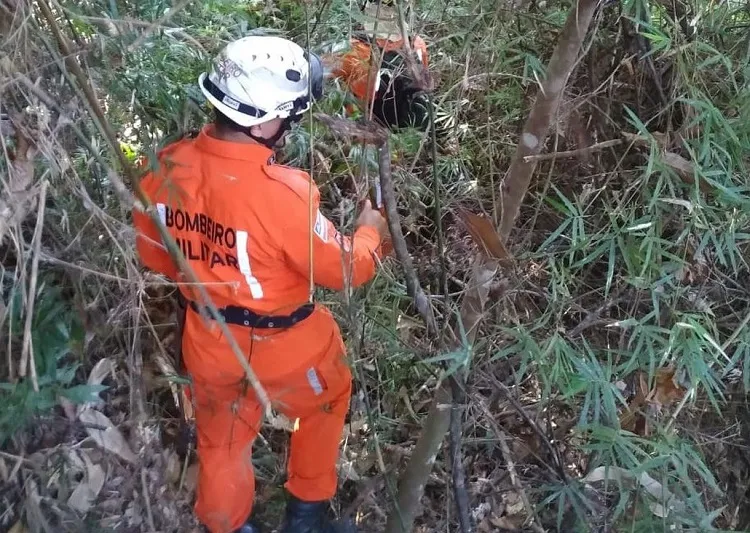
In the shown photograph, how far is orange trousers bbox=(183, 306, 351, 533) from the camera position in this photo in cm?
182

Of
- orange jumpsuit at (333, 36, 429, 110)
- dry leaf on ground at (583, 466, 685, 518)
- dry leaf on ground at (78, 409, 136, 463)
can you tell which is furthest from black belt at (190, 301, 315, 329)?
dry leaf on ground at (583, 466, 685, 518)

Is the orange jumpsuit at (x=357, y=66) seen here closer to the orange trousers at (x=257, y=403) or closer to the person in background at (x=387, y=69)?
the person in background at (x=387, y=69)

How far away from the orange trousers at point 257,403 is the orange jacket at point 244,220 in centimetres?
19

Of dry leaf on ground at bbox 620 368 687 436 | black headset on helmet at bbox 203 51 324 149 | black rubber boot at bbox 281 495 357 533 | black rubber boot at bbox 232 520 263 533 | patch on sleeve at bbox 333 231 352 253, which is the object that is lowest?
black rubber boot at bbox 232 520 263 533

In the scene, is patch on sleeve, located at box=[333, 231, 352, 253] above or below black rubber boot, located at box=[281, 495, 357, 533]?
above

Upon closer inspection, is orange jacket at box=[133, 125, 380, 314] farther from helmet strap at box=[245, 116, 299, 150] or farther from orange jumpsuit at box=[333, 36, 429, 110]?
orange jumpsuit at box=[333, 36, 429, 110]

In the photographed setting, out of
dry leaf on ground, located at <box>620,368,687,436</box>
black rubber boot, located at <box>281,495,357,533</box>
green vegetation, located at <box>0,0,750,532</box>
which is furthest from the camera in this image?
black rubber boot, located at <box>281,495,357,533</box>

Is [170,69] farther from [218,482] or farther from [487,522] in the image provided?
[487,522]

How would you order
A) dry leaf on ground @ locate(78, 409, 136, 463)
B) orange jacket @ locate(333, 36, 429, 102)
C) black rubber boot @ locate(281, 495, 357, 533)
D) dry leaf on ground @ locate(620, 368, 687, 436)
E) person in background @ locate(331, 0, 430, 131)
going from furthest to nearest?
1. black rubber boot @ locate(281, 495, 357, 533)
2. dry leaf on ground @ locate(78, 409, 136, 463)
3. orange jacket @ locate(333, 36, 429, 102)
4. dry leaf on ground @ locate(620, 368, 687, 436)
5. person in background @ locate(331, 0, 430, 131)

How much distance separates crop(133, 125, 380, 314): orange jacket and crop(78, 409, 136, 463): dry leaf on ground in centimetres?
42

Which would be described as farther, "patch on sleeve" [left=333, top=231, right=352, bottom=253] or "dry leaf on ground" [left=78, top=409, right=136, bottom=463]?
"dry leaf on ground" [left=78, top=409, right=136, bottom=463]

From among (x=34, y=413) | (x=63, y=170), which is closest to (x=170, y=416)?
(x=34, y=413)

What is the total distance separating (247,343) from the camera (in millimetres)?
1792

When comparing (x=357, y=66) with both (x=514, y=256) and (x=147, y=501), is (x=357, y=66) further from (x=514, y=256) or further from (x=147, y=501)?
(x=147, y=501)
